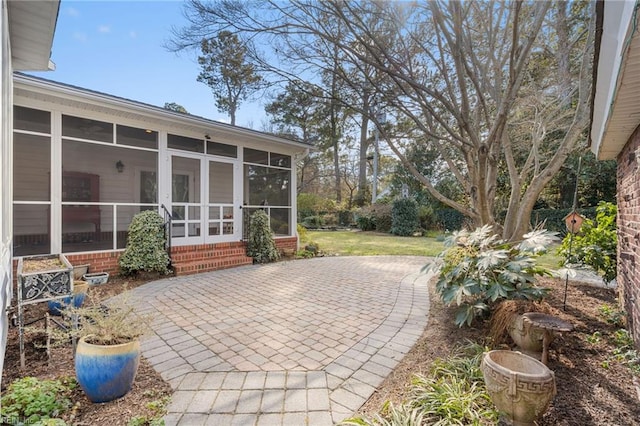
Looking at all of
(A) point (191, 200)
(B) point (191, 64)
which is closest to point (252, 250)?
(A) point (191, 200)

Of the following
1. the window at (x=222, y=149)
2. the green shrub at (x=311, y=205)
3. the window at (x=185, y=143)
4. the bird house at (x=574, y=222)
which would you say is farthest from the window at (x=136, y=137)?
the green shrub at (x=311, y=205)

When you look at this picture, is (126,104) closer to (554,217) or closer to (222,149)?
(222,149)

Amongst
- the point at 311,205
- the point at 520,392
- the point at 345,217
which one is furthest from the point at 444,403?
the point at 311,205

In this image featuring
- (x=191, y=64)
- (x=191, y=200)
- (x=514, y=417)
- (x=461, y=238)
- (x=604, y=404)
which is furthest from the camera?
(x=191, y=200)

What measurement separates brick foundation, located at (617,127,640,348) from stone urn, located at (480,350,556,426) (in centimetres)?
191

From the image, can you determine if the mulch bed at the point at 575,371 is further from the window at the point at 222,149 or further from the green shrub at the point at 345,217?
the green shrub at the point at 345,217

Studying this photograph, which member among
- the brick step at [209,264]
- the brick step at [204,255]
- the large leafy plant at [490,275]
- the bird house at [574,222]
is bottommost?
the brick step at [209,264]

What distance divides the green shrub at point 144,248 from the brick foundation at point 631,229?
7112 mm

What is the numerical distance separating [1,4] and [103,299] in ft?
12.8

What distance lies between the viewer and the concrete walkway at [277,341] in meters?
2.19

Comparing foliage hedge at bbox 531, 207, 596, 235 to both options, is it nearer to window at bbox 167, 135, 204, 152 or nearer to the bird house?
the bird house

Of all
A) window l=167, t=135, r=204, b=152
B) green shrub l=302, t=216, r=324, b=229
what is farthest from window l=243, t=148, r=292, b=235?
green shrub l=302, t=216, r=324, b=229

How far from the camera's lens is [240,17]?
14.0 ft

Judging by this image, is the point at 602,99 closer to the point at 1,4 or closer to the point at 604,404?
the point at 604,404
